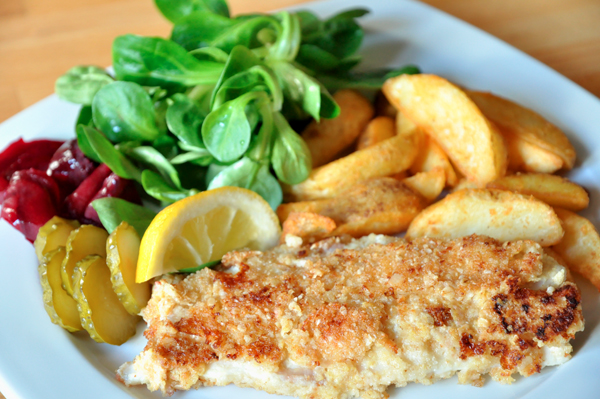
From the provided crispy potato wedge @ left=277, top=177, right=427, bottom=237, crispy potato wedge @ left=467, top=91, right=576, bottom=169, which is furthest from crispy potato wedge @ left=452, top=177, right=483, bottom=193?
crispy potato wedge @ left=467, top=91, right=576, bottom=169

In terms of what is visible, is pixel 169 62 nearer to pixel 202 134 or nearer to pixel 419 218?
pixel 202 134

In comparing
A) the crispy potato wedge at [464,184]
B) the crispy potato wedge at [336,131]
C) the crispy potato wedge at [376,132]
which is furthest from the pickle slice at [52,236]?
the crispy potato wedge at [464,184]

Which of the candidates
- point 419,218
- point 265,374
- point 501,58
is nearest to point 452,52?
point 501,58

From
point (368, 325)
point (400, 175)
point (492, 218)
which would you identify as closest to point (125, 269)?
point (368, 325)

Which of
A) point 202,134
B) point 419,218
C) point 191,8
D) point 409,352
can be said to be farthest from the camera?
point 191,8

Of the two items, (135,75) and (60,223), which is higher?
(135,75)
